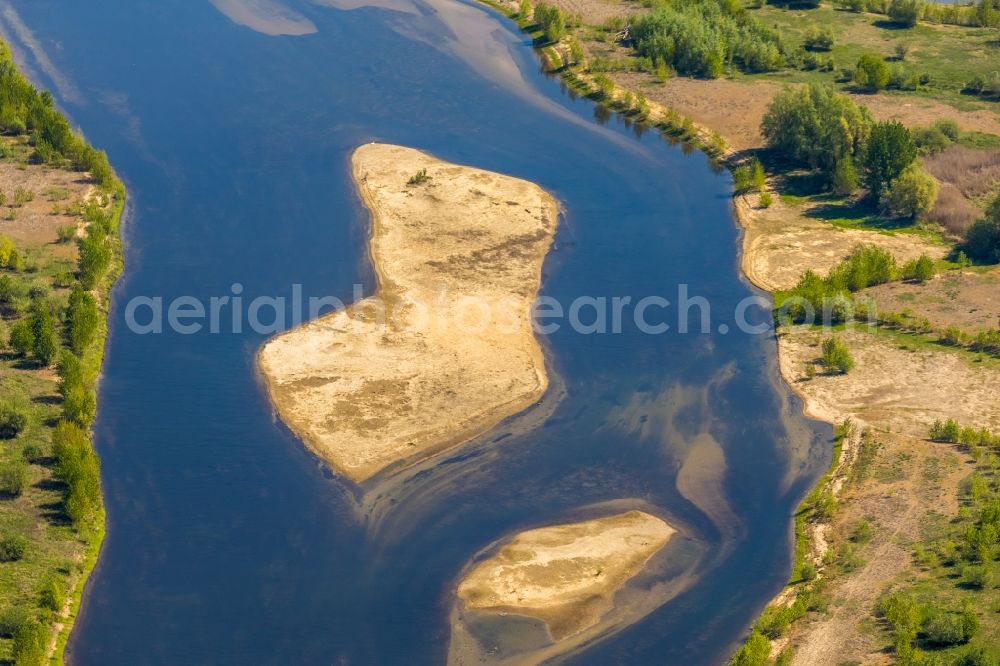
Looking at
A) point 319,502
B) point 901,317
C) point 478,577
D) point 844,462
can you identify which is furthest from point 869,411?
point 319,502

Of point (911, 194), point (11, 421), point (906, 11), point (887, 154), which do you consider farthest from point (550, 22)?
point (11, 421)

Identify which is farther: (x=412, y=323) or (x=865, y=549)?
(x=412, y=323)

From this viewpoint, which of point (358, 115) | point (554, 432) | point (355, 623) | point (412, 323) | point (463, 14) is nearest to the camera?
point (355, 623)

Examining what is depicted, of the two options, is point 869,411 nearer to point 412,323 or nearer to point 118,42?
point 412,323

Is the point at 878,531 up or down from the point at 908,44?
down

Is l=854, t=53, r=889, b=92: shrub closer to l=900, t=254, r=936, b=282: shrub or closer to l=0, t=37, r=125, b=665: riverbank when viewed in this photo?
l=900, t=254, r=936, b=282: shrub

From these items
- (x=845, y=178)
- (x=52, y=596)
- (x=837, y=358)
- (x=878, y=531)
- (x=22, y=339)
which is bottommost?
(x=52, y=596)

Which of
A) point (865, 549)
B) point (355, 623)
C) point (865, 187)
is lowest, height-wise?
point (355, 623)

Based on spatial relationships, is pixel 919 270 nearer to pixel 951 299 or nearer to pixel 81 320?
pixel 951 299
